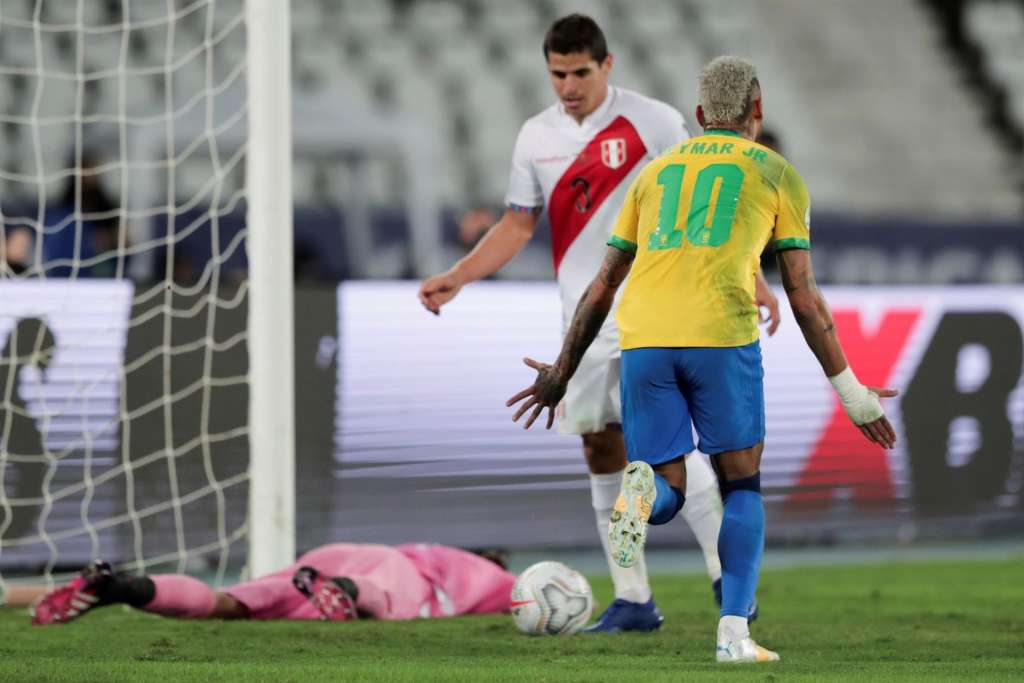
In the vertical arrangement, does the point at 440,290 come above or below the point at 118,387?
above

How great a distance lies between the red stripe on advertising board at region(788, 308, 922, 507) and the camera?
33.9ft

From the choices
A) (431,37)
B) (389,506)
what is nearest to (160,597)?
(389,506)

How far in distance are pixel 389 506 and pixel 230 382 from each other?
1263 millimetres

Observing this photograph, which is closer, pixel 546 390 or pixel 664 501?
pixel 664 501

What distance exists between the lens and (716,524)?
6199mm

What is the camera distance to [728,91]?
191 inches

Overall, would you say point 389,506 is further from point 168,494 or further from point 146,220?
point 146,220

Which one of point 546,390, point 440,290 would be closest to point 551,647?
point 546,390

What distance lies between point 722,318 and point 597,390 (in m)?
1.31

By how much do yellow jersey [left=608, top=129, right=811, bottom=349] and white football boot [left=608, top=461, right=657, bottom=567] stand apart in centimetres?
43

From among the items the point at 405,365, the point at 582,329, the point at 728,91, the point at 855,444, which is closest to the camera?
the point at 728,91

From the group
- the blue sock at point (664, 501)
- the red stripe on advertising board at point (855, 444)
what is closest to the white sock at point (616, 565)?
the blue sock at point (664, 501)

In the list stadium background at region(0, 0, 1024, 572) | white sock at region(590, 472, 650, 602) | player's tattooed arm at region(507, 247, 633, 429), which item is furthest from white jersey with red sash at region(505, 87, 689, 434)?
stadium background at region(0, 0, 1024, 572)

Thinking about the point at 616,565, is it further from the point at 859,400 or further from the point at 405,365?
the point at 405,365
